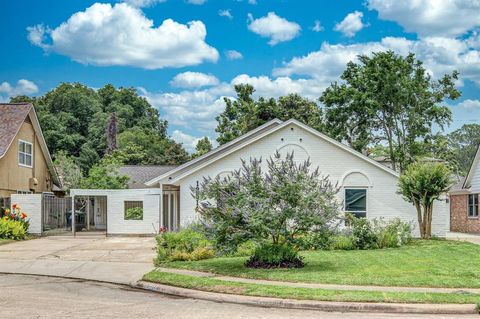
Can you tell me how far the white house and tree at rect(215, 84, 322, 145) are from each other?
998 inches

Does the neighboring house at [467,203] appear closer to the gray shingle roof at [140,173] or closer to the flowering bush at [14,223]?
the gray shingle roof at [140,173]

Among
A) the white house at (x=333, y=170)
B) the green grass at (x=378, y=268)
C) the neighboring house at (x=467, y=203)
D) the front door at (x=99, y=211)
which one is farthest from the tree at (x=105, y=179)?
the neighboring house at (x=467, y=203)

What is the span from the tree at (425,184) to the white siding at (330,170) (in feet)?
6.43

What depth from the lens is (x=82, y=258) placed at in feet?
66.7

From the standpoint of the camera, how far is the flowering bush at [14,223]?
28250 millimetres

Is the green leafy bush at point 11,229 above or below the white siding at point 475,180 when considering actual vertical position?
below

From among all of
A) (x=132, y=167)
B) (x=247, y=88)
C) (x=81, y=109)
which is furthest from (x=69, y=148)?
(x=132, y=167)

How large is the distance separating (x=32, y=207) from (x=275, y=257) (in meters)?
18.9

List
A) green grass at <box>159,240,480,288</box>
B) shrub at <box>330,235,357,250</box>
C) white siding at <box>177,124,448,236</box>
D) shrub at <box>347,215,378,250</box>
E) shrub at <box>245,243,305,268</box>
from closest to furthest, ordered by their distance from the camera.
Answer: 1. green grass at <box>159,240,480,288</box>
2. shrub at <box>245,243,305,268</box>
3. shrub at <box>330,235,357,250</box>
4. shrub at <box>347,215,378,250</box>
5. white siding at <box>177,124,448,236</box>

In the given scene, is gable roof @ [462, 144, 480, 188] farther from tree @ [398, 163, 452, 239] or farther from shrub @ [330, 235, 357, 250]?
shrub @ [330, 235, 357, 250]

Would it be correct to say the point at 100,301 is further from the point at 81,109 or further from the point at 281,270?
the point at 81,109

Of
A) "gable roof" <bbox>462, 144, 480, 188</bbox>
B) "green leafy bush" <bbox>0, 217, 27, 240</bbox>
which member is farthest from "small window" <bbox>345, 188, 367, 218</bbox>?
"green leafy bush" <bbox>0, 217, 27, 240</bbox>

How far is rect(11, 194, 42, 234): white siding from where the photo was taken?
31.2 metres

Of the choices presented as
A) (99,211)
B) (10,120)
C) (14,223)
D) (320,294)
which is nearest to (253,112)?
(99,211)
